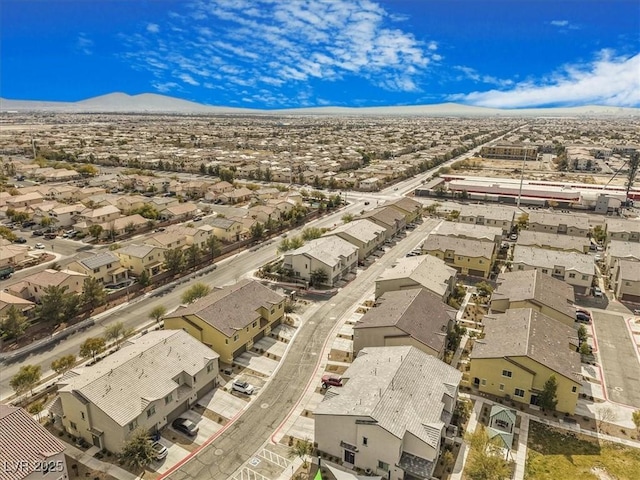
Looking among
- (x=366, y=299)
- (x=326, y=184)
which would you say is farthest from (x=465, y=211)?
(x=326, y=184)

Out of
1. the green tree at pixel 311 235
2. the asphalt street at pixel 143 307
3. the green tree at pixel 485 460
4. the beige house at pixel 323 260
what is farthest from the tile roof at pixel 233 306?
the green tree at pixel 311 235

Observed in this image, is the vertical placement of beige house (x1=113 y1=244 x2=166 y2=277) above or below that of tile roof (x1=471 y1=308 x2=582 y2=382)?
above

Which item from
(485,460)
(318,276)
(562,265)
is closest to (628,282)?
(562,265)

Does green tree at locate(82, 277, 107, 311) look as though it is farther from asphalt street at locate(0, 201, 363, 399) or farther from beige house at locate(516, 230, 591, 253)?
beige house at locate(516, 230, 591, 253)

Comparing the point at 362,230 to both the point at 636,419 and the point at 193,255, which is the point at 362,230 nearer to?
the point at 193,255

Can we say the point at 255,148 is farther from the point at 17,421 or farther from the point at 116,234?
the point at 17,421

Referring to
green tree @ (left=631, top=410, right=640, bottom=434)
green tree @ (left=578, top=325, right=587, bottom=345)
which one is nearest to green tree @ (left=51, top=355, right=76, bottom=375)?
green tree @ (left=631, top=410, right=640, bottom=434)
